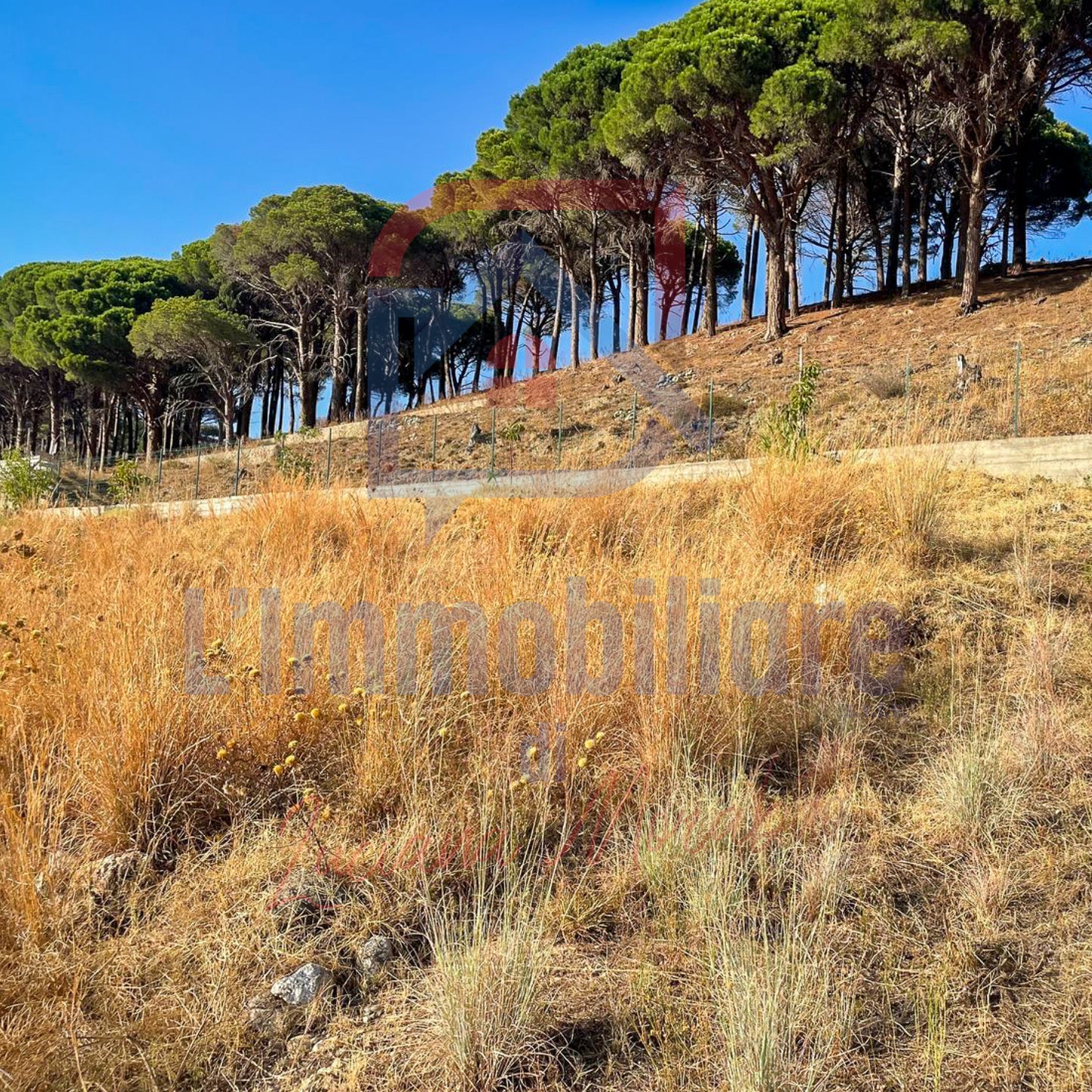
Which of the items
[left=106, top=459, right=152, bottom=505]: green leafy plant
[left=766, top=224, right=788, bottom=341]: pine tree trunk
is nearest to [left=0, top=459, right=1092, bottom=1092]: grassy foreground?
[left=106, top=459, right=152, bottom=505]: green leafy plant

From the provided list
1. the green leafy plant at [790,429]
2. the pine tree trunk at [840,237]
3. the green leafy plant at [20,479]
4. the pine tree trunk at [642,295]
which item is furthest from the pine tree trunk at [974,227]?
the green leafy plant at [20,479]

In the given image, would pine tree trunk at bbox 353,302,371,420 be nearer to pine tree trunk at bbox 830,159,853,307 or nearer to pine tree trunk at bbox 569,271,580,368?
pine tree trunk at bbox 569,271,580,368

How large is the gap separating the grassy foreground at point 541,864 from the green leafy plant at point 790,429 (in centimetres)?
215

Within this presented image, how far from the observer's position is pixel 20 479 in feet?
28.6

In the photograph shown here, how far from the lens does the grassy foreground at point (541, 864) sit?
4.41 ft

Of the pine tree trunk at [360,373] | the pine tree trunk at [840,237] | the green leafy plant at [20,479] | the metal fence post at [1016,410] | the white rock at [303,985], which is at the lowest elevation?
the white rock at [303,985]

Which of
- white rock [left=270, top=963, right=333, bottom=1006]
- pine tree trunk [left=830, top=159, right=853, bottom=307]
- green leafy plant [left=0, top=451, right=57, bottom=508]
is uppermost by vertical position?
pine tree trunk [left=830, top=159, right=853, bottom=307]

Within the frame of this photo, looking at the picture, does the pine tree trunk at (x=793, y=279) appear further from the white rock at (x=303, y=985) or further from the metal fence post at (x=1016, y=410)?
the white rock at (x=303, y=985)

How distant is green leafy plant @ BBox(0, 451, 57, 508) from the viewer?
770cm

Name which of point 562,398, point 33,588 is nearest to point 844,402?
point 562,398

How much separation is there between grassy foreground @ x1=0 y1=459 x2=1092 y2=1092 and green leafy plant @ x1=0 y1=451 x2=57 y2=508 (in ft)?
18.4

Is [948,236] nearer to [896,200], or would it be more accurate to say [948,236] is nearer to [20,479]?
[896,200]

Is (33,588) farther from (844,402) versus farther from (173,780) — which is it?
(844,402)

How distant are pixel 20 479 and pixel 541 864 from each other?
9549mm
